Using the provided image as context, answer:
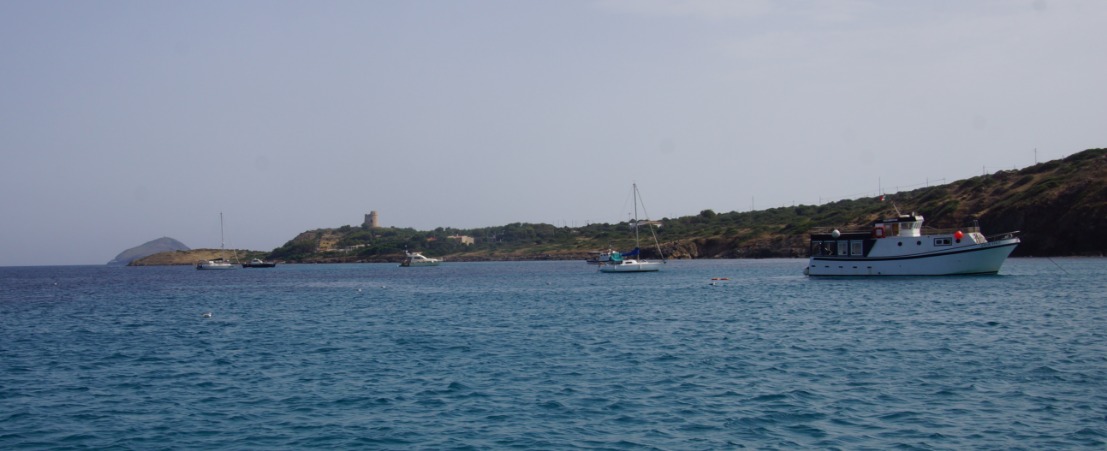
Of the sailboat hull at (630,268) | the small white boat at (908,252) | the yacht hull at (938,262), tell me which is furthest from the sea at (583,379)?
the sailboat hull at (630,268)

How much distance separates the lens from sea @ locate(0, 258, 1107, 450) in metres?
16.7

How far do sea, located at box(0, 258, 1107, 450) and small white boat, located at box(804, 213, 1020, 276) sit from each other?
61.6 ft

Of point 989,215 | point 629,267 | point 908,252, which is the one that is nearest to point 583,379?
point 908,252

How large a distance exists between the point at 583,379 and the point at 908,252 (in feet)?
164

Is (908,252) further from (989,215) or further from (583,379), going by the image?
(583,379)

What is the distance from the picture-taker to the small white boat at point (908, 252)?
63.1m

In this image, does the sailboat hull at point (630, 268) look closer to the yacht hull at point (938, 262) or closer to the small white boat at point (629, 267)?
the small white boat at point (629, 267)

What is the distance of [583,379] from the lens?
2256cm

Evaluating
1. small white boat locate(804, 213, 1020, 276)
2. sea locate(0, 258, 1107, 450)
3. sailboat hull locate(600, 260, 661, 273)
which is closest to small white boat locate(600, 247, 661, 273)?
sailboat hull locate(600, 260, 661, 273)

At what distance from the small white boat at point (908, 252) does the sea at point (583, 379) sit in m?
18.8

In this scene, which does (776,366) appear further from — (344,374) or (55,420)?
(55,420)

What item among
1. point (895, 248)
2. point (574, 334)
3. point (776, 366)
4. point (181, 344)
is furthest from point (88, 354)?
point (895, 248)

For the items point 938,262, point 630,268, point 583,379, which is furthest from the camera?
point 630,268

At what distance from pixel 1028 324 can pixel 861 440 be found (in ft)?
65.9
